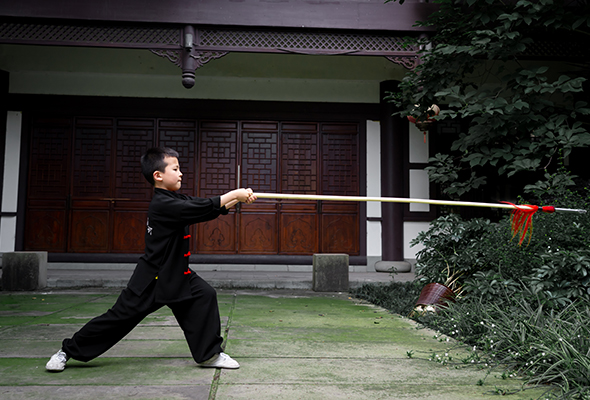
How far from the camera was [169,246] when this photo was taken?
2.78m

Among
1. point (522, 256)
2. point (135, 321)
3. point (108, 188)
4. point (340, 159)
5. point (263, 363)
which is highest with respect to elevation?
point (340, 159)

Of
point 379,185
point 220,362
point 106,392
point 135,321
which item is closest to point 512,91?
point 379,185

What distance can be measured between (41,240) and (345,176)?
5.29m

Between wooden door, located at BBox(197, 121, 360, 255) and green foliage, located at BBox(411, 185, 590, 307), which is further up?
wooden door, located at BBox(197, 121, 360, 255)

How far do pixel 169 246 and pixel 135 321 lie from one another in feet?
1.52

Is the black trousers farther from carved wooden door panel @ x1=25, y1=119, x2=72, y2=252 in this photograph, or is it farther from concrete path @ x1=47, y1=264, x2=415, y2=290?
carved wooden door panel @ x1=25, y1=119, x2=72, y2=252

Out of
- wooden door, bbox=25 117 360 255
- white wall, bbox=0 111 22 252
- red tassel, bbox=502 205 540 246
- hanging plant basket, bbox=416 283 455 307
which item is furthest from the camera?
wooden door, bbox=25 117 360 255

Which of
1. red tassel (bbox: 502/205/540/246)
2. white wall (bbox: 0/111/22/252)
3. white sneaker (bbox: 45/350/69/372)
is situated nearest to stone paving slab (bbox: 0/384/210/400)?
white sneaker (bbox: 45/350/69/372)

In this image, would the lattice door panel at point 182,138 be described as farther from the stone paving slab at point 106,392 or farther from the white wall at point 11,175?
the stone paving slab at point 106,392

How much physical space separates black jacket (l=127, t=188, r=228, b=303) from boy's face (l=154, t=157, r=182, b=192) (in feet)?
0.32

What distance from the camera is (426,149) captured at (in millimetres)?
8398

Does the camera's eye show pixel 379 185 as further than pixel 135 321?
Yes

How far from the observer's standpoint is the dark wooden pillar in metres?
8.14

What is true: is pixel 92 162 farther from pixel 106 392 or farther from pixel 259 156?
pixel 106 392
